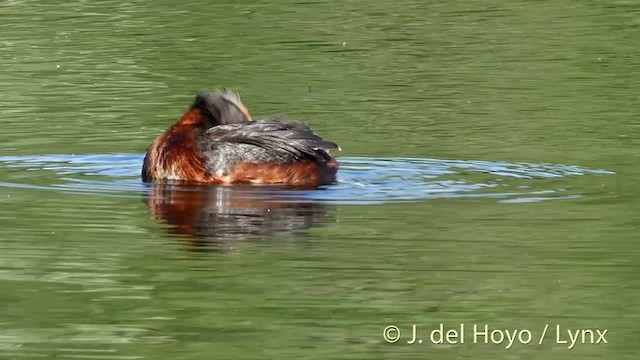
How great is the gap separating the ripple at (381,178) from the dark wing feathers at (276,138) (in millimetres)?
331

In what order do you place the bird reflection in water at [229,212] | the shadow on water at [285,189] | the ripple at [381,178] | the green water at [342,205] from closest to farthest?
the green water at [342,205] < the bird reflection in water at [229,212] < the shadow on water at [285,189] < the ripple at [381,178]

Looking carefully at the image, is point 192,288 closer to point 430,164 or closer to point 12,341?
point 12,341

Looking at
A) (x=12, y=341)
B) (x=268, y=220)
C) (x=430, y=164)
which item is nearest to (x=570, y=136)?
(x=430, y=164)

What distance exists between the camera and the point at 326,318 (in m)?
8.71

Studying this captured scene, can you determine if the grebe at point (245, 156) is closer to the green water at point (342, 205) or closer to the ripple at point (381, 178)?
the ripple at point (381, 178)

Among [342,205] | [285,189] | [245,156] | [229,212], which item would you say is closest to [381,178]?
[285,189]

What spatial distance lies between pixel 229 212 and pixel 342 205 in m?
0.82

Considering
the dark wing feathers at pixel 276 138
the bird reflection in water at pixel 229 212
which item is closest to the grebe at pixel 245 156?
the dark wing feathers at pixel 276 138

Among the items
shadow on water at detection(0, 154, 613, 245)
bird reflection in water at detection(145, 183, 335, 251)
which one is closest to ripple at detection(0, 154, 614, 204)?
shadow on water at detection(0, 154, 613, 245)

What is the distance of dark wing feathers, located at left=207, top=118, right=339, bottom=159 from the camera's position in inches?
500

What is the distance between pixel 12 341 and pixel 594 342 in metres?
2.91

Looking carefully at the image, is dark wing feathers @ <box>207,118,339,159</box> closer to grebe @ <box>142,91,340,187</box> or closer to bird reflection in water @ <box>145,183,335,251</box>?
grebe @ <box>142,91,340,187</box>

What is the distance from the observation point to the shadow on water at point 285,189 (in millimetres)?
11172

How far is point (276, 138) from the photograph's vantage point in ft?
41.9
